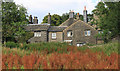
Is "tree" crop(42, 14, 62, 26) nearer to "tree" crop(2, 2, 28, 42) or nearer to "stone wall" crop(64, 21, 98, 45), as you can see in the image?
"stone wall" crop(64, 21, 98, 45)

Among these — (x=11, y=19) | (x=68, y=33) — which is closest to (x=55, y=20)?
(x=68, y=33)

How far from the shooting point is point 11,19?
25734 millimetres

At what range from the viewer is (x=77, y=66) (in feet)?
11.8

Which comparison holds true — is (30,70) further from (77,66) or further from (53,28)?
(53,28)

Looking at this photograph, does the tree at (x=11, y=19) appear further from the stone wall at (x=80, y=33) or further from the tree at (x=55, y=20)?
the tree at (x=55, y=20)

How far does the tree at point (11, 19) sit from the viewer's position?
81.7 ft

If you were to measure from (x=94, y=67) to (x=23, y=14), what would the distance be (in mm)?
25080

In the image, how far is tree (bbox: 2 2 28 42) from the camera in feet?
81.7

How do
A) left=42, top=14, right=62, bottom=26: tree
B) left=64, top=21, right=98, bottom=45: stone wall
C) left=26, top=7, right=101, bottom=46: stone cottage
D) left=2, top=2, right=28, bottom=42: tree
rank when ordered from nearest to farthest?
left=2, top=2, right=28, bottom=42: tree → left=64, top=21, right=98, bottom=45: stone wall → left=26, top=7, right=101, bottom=46: stone cottage → left=42, top=14, right=62, bottom=26: tree

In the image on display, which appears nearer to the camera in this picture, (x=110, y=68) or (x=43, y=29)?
(x=110, y=68)

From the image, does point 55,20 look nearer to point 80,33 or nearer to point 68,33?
point 68,33

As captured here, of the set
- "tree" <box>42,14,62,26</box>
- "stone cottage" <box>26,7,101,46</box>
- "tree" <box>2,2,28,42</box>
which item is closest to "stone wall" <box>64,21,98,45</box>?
"stone cottage" <box>26,7,101,46</box>

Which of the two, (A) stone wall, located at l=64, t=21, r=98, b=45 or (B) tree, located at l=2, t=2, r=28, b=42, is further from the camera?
(A) stone wall, located at l=64, t=21, r=98, b=45

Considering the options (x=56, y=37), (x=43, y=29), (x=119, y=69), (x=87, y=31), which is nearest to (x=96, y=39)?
(x=87, y=31)
